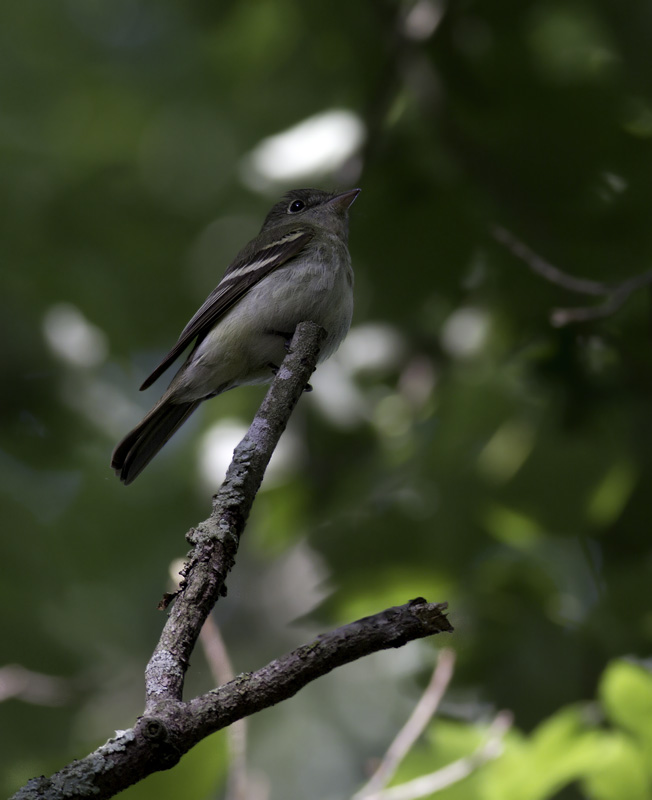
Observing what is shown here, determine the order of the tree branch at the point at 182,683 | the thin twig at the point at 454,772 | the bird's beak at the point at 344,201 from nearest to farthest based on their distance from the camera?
the tree branch at the point at 182,683 → the thin twig at the point at 454,772 → the bird's beak at the point at 344,201

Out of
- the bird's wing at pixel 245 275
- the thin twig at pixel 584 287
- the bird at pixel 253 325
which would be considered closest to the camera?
the bird at pixel 253 325

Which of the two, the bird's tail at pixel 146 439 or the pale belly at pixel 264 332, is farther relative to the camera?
the pale belly at pixel 264 332

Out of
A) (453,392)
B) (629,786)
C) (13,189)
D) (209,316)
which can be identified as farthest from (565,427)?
(13,189)

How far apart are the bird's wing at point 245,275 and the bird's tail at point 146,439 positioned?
0.37 metres

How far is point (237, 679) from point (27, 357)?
5324 millimetres

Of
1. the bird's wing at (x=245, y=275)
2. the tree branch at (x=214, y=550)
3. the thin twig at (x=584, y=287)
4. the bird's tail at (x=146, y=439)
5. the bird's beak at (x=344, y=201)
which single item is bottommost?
the tree branch at (x=214, y=550)

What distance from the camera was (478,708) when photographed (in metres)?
5.25

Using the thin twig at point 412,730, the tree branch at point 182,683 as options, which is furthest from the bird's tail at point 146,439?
the tree branch at point 182,683

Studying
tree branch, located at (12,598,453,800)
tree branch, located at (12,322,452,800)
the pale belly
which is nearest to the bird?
the pale belly

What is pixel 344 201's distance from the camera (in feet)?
17.8

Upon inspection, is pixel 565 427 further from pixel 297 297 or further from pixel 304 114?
pixel 304 114

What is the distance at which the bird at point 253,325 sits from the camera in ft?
14.1

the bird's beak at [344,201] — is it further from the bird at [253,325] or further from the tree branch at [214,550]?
the tree branch at [214,550]

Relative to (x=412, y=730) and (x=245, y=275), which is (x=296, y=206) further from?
(x=412, y=730)
